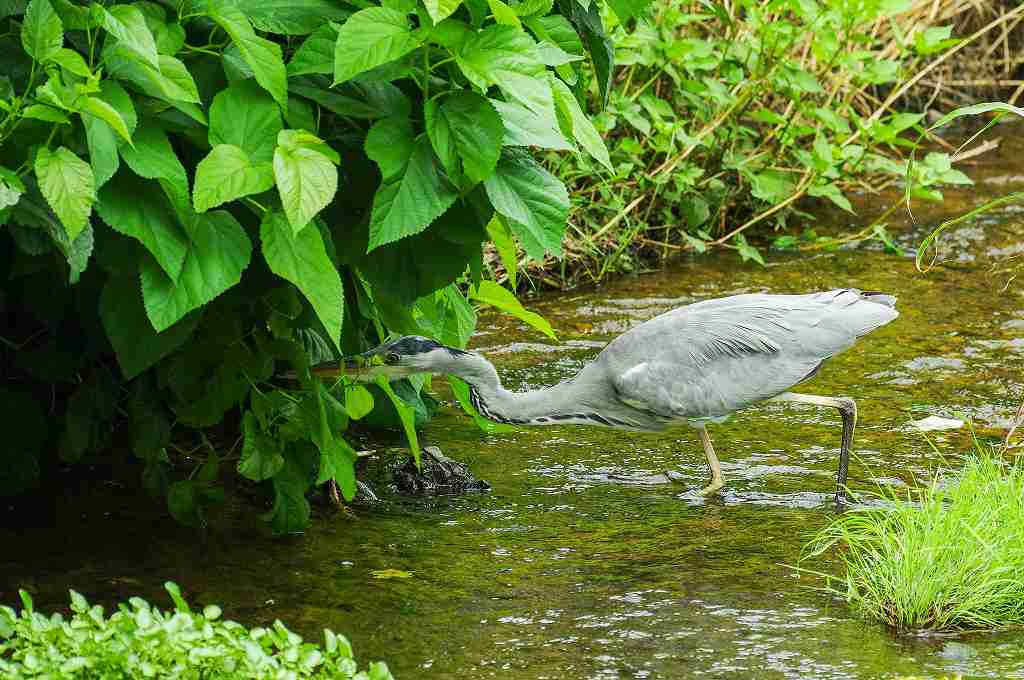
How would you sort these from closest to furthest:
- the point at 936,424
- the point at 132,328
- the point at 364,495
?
1. the point at 132,328
2. the point at 364,495
3. the point at 936,424

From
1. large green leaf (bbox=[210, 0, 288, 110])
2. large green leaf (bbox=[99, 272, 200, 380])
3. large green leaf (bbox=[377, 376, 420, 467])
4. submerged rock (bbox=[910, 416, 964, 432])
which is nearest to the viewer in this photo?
large green leaf (bbox=[210, 0, 288, 110])

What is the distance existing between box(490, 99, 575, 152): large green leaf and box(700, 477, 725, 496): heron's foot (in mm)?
2131

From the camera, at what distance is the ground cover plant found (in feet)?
28.6

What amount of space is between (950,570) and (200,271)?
232cm

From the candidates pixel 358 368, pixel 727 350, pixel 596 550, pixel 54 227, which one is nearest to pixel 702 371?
pixel 727 350

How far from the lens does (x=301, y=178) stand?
11.9 ft

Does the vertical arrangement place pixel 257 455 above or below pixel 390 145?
below

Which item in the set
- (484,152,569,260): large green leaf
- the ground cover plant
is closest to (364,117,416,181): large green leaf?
(484,152,569,260): large green leaf

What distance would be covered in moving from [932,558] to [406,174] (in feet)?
6.29

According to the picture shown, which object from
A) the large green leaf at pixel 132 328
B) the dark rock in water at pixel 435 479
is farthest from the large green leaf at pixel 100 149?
the dark rock in water at pixel 435 479

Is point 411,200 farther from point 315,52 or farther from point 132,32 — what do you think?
point 132,32

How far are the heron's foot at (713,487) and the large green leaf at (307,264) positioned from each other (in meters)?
2.33

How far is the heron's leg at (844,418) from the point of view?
5.68 metres

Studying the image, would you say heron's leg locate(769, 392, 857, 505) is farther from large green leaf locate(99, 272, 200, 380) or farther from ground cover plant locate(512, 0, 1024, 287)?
large green leaf locate(99, 272, 200, 380)
